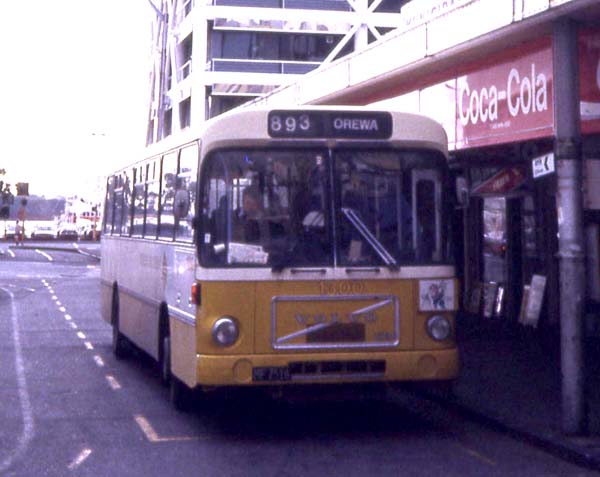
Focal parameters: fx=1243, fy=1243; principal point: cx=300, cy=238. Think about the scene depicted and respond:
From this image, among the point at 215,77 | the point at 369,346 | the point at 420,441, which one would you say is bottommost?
the point at 420,441

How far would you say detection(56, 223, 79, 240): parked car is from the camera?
315 feet

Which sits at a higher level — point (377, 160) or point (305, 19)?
point (305, 19)

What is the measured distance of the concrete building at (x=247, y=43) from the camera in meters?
60.4

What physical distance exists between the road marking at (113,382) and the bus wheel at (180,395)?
2.12 metres

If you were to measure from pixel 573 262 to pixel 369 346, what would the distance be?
1.87 meters

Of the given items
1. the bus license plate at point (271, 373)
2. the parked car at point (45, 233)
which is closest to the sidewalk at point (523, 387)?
the bus license plate at point (271, 373)

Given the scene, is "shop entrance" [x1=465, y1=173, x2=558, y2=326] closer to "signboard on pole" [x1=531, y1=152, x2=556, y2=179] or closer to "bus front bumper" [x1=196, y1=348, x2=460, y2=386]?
"signboard on pole" [x1=531, y1=152, x2=556, y2=179]

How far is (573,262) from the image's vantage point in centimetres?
1052

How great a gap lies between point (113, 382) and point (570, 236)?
258 inches

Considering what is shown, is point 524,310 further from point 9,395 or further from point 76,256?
point 76,256

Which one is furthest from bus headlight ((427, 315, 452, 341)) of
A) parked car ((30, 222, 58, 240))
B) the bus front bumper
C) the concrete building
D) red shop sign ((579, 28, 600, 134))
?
parked car ((30, 222, 58, 240))

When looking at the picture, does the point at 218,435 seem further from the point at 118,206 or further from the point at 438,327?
the point at 118,206

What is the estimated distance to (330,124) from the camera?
10883 millimetres

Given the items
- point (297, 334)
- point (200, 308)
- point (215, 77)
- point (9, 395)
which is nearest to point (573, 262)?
point (297, 334)
